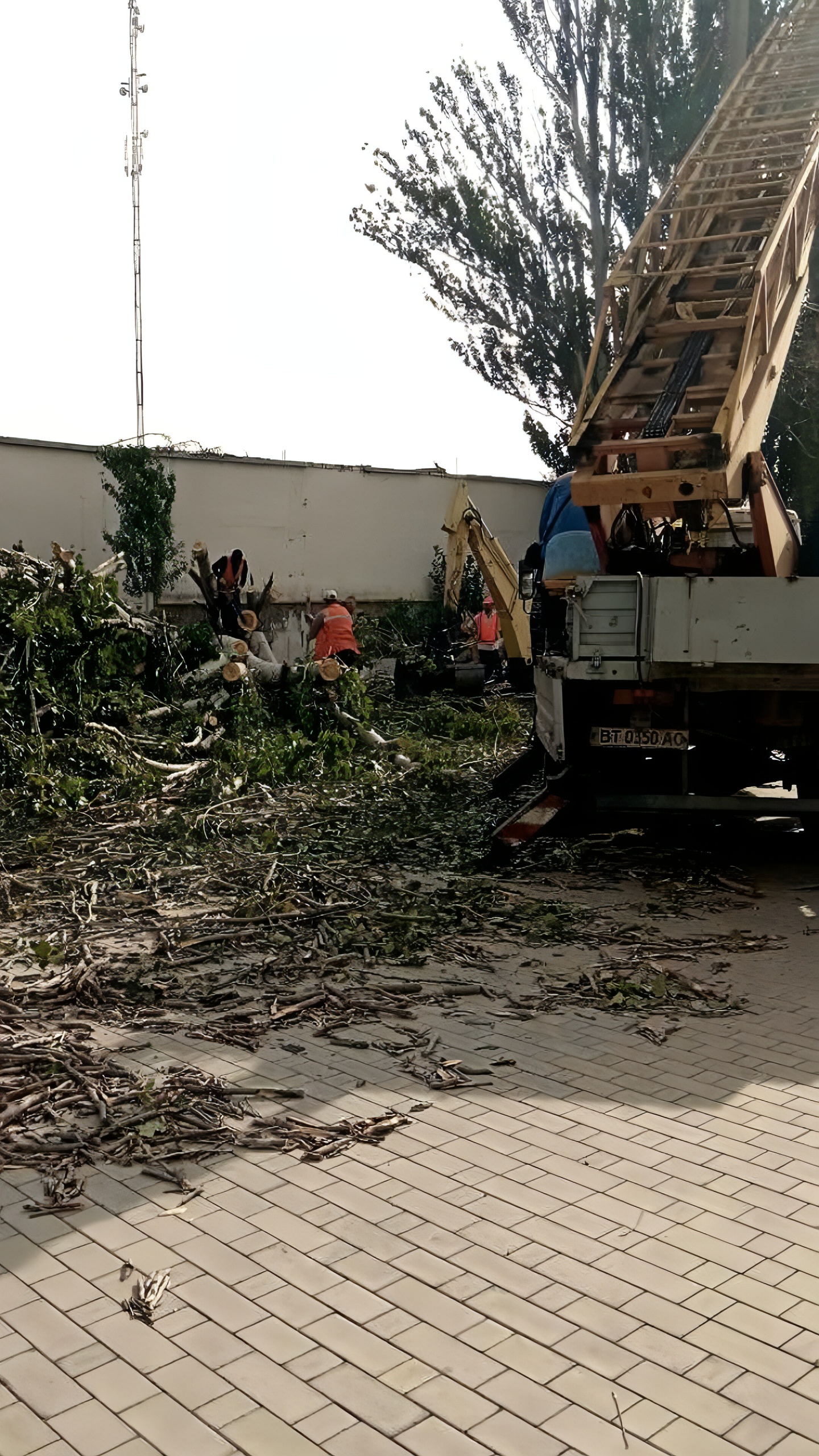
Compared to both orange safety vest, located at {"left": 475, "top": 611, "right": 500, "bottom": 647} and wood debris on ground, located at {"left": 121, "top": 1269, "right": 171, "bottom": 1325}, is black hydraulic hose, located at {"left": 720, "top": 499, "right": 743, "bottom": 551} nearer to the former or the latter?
wood debris on ground, located at {"left": 121, "top": 1269, "right": 171, "bottom": 1325}

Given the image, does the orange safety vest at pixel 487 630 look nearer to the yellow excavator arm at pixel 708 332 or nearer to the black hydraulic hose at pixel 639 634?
the yellow excavator arm at pixel 708 332

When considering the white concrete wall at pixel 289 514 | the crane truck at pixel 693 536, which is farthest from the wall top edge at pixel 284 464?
the crane truck at pixel 693 536

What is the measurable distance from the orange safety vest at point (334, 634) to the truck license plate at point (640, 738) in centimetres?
629

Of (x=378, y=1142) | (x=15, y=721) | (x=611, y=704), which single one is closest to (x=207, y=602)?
(x=15, y=721)

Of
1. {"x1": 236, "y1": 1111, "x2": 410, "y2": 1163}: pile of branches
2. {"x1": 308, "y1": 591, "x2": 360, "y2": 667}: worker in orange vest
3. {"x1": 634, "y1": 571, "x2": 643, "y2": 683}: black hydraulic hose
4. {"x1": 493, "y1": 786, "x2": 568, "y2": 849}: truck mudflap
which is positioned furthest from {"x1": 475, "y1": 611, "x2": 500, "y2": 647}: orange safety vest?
{"x1": 236, "y1": 1111, "x2": 410, "y2": 1163}: pile of branches

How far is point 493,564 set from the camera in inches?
739

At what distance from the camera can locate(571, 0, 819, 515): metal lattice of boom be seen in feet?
25.3

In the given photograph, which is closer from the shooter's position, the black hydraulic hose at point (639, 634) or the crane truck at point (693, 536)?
the crane truck at point (693, 536)

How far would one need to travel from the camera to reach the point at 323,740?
12562mm

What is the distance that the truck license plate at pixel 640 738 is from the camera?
329 inches

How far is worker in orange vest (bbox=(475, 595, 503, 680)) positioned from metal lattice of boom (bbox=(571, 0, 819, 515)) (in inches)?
395

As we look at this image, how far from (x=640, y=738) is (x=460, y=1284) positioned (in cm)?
544

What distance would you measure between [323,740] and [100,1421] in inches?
387

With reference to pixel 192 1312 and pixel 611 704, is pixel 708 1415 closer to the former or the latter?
pixel 192 1312
